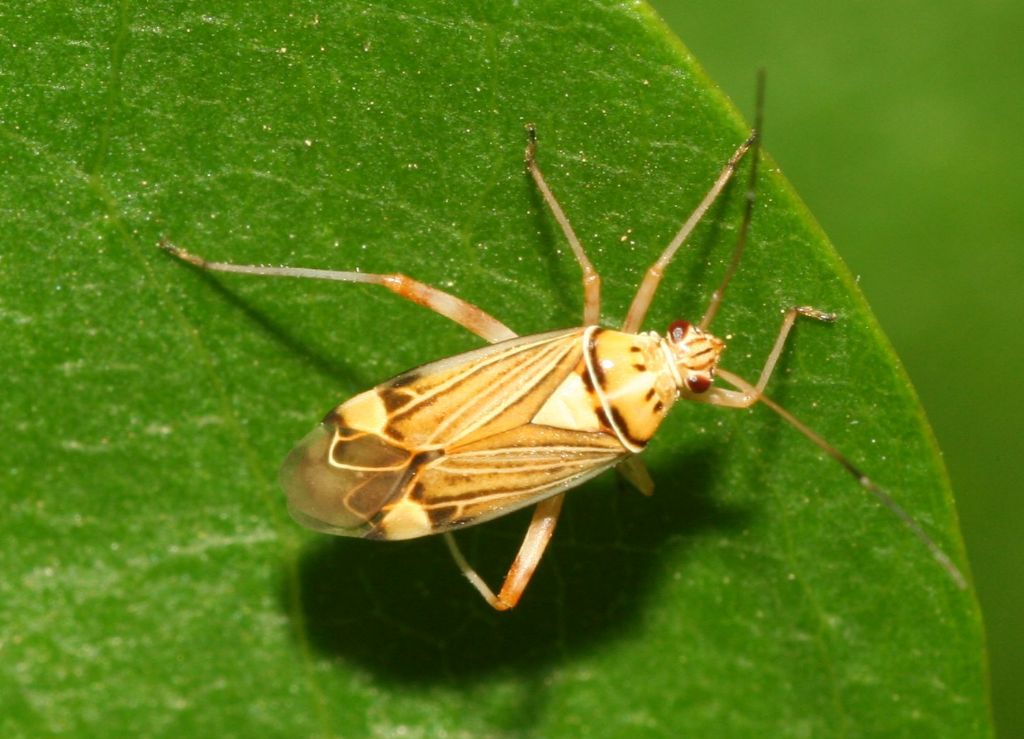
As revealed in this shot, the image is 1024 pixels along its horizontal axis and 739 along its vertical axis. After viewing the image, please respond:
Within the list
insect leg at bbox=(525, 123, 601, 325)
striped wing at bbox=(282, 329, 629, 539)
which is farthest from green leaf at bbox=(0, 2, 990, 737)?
striped wing at bbox=(282, 329, 629, 539)

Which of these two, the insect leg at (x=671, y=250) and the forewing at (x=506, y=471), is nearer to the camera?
the insect leg at (x=671, y=250)

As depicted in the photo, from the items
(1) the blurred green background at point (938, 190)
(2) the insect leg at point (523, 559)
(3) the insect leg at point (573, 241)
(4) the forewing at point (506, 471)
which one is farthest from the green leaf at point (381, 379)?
(1) the blurred green background at point (938, 190)

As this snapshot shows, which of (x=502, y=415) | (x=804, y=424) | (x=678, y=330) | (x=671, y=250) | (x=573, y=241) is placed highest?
(x=671, y=250)

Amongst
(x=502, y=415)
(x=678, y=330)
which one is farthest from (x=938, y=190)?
(x=502, y=415)

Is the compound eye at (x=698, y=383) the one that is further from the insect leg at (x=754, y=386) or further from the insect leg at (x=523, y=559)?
the insect leg at (x=523, y=559)

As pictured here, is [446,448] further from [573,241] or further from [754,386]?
[754,386]
